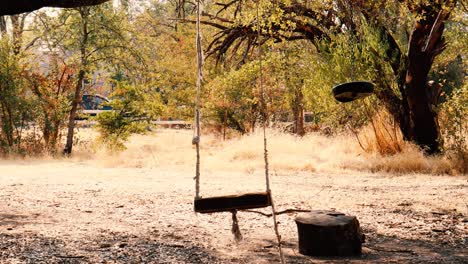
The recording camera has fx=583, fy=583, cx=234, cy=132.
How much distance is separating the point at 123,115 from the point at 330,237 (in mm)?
13340

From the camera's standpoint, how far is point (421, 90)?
1328 cm

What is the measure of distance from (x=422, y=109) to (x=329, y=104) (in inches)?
102

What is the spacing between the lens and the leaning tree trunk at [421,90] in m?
13.0

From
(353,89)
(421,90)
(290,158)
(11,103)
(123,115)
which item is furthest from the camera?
(123,115)

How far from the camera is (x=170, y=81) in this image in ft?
83.6

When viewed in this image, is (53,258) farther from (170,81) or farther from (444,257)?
(170,81)

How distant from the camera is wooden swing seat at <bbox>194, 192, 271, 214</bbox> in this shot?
4.94 meters

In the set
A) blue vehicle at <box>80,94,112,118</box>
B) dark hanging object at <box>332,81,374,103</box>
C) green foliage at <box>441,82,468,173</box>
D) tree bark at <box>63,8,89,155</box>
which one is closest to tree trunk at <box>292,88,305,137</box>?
blue vehicle at <box>80,94,112,118</box>

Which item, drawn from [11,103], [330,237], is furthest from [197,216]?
[11,103]

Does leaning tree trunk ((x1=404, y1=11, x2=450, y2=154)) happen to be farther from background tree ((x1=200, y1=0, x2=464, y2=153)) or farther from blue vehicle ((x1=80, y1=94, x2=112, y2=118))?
blue vehicle ((x1=80, y1=94, x2=112, y2=118))

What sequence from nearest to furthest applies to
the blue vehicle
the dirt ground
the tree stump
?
the tree stump, the dirt ground, the blue vehicle

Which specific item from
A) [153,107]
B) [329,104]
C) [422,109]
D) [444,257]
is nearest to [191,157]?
[153,107]

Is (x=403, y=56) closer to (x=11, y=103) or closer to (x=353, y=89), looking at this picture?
(x=353, y=89)

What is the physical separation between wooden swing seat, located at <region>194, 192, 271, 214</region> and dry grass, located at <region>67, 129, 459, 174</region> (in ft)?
27.1
